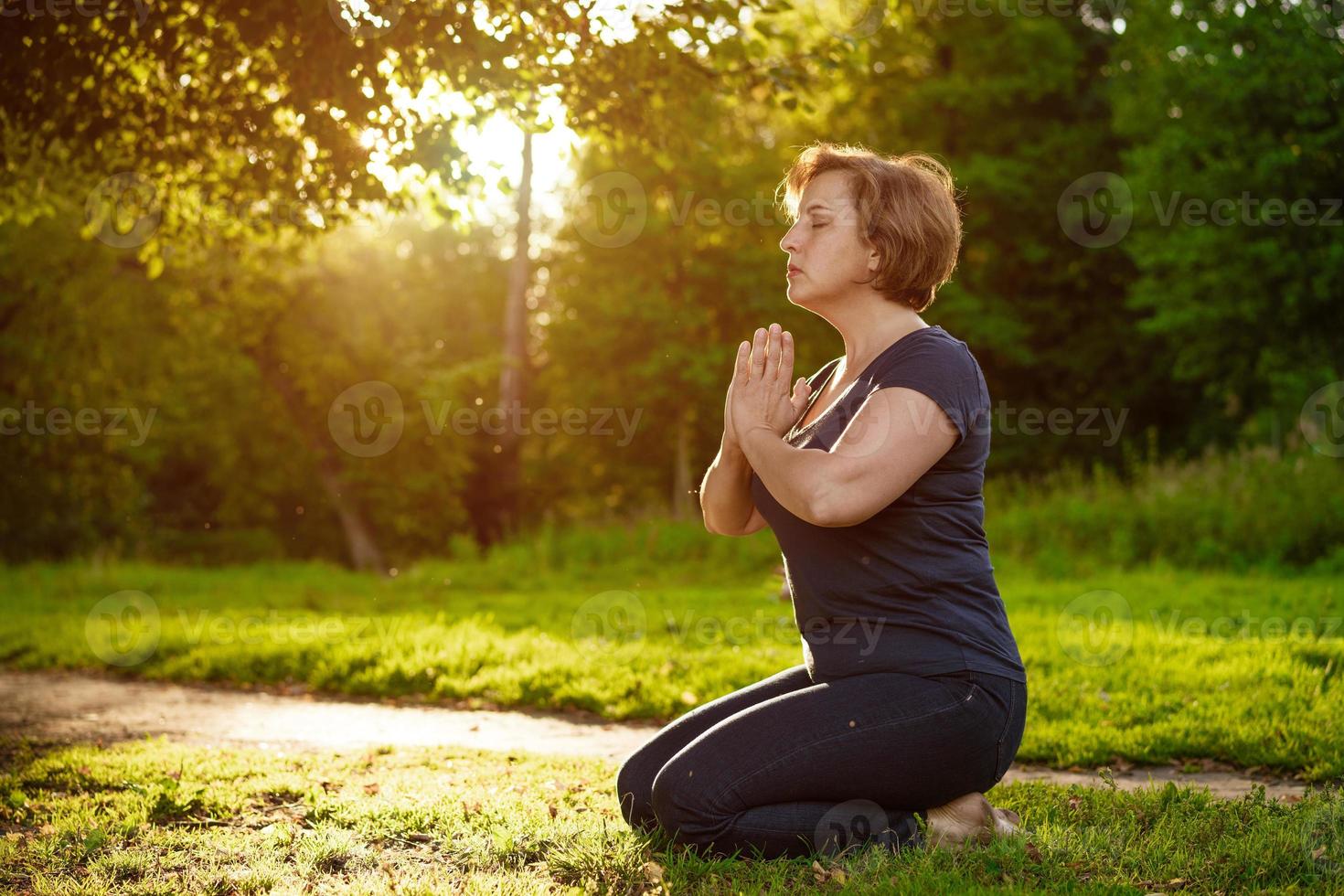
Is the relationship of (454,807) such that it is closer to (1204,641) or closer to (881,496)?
(881,496)

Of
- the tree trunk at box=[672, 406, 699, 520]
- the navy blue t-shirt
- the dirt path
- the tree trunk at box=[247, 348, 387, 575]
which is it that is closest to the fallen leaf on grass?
the navy blue t-shirt

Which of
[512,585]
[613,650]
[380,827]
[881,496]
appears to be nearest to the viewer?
[881,496]

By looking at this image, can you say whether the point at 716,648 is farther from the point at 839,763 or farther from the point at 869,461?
the point at 869,461

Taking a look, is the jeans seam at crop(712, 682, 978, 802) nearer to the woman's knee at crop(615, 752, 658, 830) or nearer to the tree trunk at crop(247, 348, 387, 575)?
the woman's knee at crop(615, 752, 658, 830)

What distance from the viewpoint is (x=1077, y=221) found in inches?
1048

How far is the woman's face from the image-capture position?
365 centimetres

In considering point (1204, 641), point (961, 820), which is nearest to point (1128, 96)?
point (1204, 641)

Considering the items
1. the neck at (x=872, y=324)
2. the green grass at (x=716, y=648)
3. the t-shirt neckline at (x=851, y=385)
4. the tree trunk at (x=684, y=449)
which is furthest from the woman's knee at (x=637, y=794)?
the tree trunk at (x=684, y=449)

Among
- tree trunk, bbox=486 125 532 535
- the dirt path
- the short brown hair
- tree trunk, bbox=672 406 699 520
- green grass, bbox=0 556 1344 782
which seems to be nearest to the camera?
the short brown hair

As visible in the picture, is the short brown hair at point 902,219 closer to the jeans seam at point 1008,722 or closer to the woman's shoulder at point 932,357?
the woman's shoulder at point 932,357

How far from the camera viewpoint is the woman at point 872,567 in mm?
3359

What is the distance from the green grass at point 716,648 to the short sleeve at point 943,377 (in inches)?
115

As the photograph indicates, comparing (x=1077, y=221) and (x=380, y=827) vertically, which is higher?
(x=1077, y=221)

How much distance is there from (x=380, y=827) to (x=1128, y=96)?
76.8 ft
